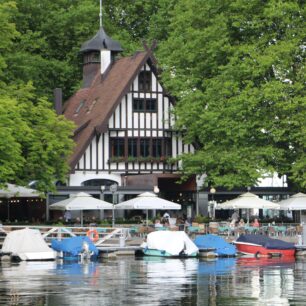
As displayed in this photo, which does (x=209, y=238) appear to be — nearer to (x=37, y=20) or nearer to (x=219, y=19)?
(x=219, y=19)

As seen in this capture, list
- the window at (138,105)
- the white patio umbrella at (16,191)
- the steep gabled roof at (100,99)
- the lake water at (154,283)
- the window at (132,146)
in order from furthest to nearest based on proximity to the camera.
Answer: the window at (132,146) → the window at (138,105) → the steep gabled roof at (100,99) → the white patio umbrella at (16,191) → the lake water at (154,283)

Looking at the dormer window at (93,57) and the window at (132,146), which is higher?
the dormer window at (93,57)

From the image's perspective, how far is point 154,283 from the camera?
3956 cm

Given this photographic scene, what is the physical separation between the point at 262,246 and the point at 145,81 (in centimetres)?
2056

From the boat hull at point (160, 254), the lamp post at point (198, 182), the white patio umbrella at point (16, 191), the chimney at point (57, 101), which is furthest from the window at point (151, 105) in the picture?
the boat hull at point (160, 254)

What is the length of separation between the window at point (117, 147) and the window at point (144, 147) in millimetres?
1366

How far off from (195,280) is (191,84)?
32.2 metres

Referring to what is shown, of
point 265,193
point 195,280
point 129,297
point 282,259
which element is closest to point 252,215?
point 265,193

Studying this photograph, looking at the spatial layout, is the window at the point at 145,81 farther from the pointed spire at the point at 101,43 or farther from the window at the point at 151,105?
the pointed spire at the point at 101,43

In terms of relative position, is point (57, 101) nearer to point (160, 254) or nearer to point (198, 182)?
point (198, 182)

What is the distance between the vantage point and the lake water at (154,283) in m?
34.1

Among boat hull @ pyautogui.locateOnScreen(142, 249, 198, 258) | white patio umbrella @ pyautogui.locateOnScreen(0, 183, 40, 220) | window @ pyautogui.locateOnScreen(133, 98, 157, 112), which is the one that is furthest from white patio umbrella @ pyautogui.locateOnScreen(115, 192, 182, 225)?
window @ pyautogui.locateOnScreen(133, 98, 157, 112)

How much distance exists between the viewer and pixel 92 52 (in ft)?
270

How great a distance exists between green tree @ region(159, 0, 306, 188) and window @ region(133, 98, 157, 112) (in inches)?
118
